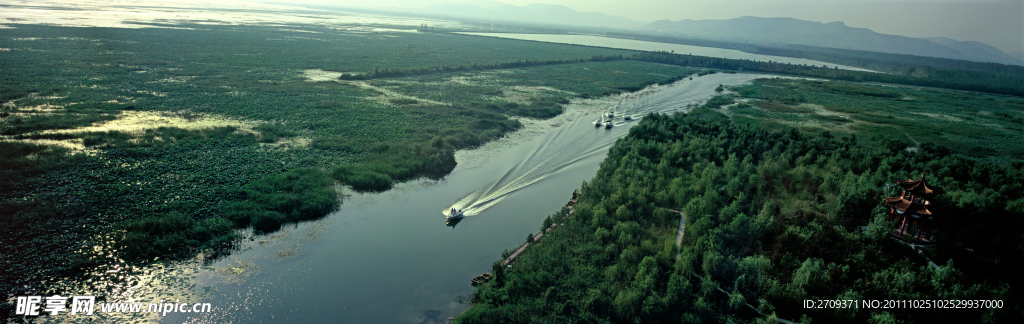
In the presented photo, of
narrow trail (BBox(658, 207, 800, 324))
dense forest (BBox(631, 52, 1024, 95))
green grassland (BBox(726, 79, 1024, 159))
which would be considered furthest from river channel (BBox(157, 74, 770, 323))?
dense forest (BBox(631, 52, 1024, 95))

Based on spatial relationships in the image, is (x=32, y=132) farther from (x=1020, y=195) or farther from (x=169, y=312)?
(x=1020, y=195)

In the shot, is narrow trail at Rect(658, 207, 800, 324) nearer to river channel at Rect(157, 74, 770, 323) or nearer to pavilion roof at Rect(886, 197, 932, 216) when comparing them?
river channel at Rect(157, 74, 770, 323)

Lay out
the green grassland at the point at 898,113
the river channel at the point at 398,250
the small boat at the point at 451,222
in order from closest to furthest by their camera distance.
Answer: the river channel at the point at 398,250 < the small boat at the point at 451,222 < the green grassland at the point at 898,113

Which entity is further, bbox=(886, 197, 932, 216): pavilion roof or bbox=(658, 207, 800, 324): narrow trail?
bbox=(886, 197, 932, 216): pavilion roof

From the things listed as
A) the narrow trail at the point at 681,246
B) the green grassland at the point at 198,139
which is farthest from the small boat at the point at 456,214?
the narrow trail at the point at 681,246

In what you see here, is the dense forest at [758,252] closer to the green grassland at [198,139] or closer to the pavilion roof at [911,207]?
the pavilion roof at [911,207]

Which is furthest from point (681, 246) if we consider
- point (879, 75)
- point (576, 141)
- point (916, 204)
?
point (879, 75)

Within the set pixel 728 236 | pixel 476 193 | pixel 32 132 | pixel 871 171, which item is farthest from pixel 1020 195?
pixel 32 132
